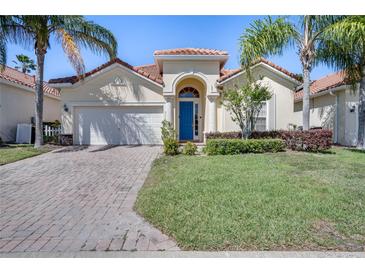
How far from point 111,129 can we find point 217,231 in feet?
42.6

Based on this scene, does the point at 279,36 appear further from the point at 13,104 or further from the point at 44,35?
the point at 13,104

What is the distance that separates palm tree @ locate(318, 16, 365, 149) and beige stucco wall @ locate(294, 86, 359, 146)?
3.79 ft

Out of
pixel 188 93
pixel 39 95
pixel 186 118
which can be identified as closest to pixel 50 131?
pixel 39 95

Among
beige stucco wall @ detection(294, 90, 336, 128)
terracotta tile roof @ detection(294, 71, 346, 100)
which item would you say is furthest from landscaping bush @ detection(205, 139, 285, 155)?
beige stucco wall @ detection(294, 90, 336, 128)

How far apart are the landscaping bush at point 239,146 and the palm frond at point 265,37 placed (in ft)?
12.5

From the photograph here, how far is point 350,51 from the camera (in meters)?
11.6

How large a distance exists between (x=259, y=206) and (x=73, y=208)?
3.64m

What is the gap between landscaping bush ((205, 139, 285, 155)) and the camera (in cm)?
1159

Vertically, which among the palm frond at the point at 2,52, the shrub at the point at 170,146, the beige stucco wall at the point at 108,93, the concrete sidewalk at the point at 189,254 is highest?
the palm frond at the point at 2,52

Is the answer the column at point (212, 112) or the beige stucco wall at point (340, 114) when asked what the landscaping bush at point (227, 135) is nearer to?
the column at point (212, 112)

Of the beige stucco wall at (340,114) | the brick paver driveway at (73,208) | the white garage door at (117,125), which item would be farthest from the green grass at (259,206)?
the beige stucco wall at (340,114)

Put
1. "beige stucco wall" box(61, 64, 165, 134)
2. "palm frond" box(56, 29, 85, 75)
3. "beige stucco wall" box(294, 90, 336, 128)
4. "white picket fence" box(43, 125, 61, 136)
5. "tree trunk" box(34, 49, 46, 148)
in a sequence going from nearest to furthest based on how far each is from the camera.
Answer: "palm frond" box(56, 29, 85, 75) → "tree trunk" box(34, 49, 46, 148) → "beige stucco wall" box(61, 64, 165, 134) → "white picket fence" box(43, 125, 61, 136) → "beige stucco wall" box(294, 90, 336, 128)

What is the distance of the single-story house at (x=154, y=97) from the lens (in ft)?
49.9

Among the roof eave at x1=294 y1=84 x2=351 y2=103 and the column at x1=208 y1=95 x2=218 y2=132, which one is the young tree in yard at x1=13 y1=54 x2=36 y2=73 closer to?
the column at x1=208 y1=95 x2=218 y2=132
